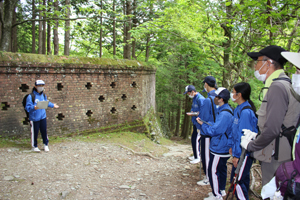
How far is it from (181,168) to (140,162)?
1.33 meters

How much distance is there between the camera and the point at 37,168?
485 cm

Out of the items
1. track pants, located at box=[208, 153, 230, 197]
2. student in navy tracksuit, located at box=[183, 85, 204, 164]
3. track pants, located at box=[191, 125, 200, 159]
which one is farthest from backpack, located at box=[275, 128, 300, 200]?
track pants, located at box=[191, 125, 200, 159]

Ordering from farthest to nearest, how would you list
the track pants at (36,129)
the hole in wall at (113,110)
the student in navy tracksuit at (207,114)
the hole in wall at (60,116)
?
1. the hole in wall at (113,110)
2. the hole in wall at (60,116)
3. the track pants at (36,129)
4. the student in navy tracksuit at (207,114)

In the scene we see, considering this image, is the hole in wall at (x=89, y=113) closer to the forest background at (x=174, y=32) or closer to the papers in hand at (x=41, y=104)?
the papers in hand at (x=41, y=104)

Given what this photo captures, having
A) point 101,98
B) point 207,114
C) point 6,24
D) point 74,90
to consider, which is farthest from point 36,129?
point 207,114

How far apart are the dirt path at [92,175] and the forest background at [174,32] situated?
4104 millimetres

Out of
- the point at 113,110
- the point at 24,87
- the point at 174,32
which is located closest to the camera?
the point at 24,87

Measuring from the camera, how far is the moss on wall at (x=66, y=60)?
6269 millimetres

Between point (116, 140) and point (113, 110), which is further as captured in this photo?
point (113, 110)

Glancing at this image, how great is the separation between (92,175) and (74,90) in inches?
147

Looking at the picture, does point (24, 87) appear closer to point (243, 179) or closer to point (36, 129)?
point (36, 129)

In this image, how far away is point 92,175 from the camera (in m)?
5.07

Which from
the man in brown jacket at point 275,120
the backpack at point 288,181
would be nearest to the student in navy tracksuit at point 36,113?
the man in brown jacket at point 275,120

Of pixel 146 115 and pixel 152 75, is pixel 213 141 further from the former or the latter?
pixel 152 75
